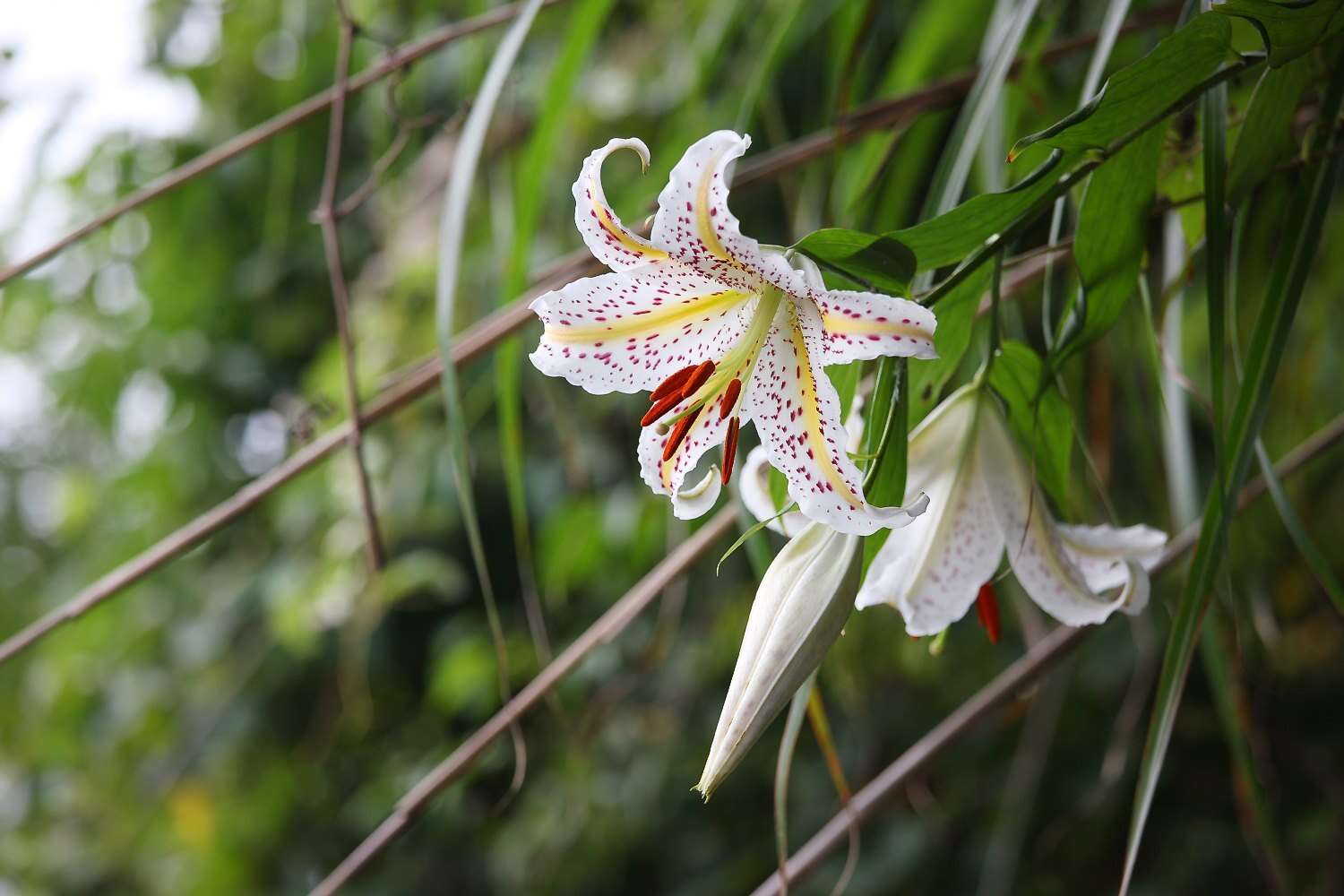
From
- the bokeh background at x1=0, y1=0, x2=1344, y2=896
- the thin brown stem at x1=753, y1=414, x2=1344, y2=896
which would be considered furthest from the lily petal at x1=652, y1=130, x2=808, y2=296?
the bokeh background at x1=0, y1=0, x2=1344, y2=896

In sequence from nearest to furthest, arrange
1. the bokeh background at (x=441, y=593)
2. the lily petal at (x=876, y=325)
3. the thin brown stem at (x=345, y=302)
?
the lily petal at (x=876, y=325) → the thin brown stem at (x=345, y=302) → the bokeh background at (x=441, y=593)

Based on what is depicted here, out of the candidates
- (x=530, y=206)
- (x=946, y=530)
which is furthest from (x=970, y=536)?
(x=530, y=206)

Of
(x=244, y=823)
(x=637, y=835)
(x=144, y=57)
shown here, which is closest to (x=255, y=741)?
(x=244, y=823)

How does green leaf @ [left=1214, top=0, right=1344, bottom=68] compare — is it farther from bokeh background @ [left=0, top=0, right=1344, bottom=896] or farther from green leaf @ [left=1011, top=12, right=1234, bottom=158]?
bokeh background @ [left=0, top=0, right=1344, bottom=896]

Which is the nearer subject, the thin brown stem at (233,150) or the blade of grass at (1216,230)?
A: the blade of grass at (1216,230)

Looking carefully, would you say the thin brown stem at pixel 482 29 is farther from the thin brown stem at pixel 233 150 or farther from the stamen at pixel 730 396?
the stamen at pixel 730 396

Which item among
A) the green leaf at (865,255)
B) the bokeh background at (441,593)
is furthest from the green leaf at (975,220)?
the bokeh background at (441,593)

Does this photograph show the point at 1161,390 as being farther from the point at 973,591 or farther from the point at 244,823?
the point at 244,823

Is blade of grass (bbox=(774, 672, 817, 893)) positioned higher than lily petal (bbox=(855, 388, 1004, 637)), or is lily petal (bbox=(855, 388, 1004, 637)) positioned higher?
lily petal (bbox=(855, 388, 1004, 637))
